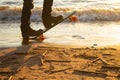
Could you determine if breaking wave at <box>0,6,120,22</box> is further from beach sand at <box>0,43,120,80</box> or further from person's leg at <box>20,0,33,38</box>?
person's leg at <box>20,0,33,38</box>

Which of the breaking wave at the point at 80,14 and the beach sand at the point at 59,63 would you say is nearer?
the beach sand at the point at 59,63

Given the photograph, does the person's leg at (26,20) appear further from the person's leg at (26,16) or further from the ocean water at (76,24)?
the ocean water at (76,24)

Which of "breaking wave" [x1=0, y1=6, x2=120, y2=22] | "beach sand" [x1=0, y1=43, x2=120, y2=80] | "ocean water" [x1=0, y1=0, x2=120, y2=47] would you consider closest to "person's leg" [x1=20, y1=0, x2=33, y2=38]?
"beach sand" [x1=0, y1=43, x2=120, y2=80]

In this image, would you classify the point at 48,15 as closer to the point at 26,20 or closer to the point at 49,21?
the point at 49,21

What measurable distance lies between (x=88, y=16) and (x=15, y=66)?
1101 cm

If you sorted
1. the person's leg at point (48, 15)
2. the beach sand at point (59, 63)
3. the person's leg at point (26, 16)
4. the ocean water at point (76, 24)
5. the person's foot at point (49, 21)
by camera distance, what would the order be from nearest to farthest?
the beach sand at point (59, 63)
the person's leg at point (26, 16)
the person's leg at point (48, 15)
the person's foot at point (49, 21)
the ocean water at point (76, 24)

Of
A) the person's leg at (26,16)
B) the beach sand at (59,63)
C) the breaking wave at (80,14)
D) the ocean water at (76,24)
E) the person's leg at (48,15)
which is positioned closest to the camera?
the beach sand at (59,63)

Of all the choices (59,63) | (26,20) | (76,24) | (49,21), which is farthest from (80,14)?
(59,63)

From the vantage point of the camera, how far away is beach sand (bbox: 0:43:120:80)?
586 cm

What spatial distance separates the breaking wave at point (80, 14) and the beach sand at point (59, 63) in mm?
8220

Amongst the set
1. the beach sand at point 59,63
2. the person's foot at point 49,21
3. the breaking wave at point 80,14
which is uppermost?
the person's foot at point 49,21

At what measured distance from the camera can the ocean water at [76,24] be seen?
9.73m

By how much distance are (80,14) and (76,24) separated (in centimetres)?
361

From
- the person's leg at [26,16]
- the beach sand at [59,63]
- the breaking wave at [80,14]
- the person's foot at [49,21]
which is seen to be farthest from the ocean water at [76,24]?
the person's leg at [26,16]
